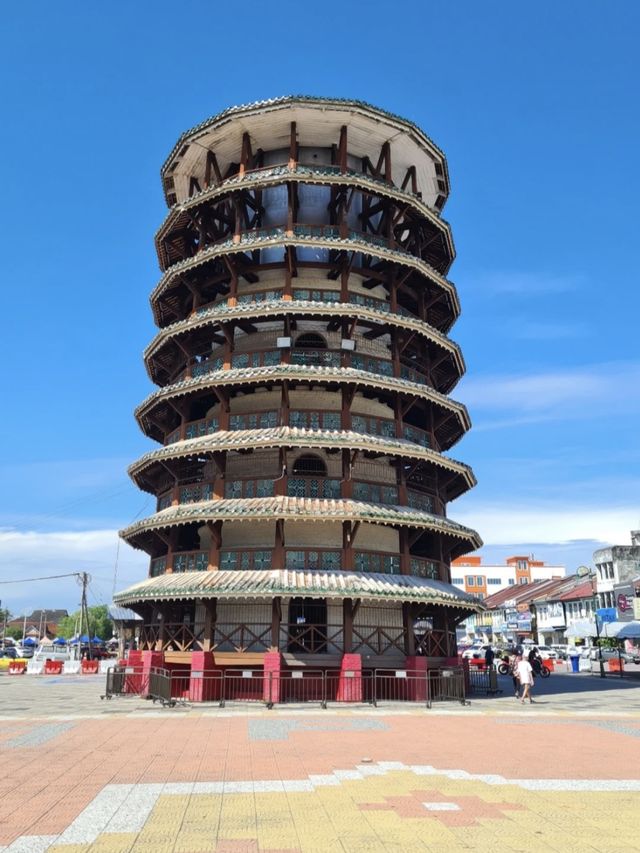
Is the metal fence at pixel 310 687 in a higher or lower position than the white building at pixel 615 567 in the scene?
lower

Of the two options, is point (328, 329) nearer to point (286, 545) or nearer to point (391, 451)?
point (391, 451)

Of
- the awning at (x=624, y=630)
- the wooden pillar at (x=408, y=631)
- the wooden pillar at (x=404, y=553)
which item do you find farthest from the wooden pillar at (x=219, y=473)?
the awning at (x=624, y=630)

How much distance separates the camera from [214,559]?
2608 cm

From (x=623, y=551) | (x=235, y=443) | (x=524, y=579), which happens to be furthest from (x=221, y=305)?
(x=524, y=579)

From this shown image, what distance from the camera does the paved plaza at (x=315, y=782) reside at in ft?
27.5

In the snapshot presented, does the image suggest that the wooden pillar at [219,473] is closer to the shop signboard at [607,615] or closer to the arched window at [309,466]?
the arched window at [309,466]

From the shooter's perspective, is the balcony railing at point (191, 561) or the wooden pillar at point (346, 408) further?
the wooden pillar at point (346, 408)

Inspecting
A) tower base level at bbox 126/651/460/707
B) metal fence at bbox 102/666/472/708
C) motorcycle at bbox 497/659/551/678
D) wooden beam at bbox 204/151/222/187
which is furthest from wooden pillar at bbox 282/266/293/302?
motorcycle at bbox 497/659/551/678

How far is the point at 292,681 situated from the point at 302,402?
11.0 meters

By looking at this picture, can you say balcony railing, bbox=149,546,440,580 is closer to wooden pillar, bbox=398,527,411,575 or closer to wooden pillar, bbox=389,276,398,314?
wooden pillar, bbox=398,527,411,575

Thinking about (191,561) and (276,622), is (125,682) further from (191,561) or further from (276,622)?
(276,622)

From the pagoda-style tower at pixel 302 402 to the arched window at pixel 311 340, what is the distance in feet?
0.59

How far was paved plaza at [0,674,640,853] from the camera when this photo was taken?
330 inches

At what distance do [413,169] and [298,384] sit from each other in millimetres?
13813
